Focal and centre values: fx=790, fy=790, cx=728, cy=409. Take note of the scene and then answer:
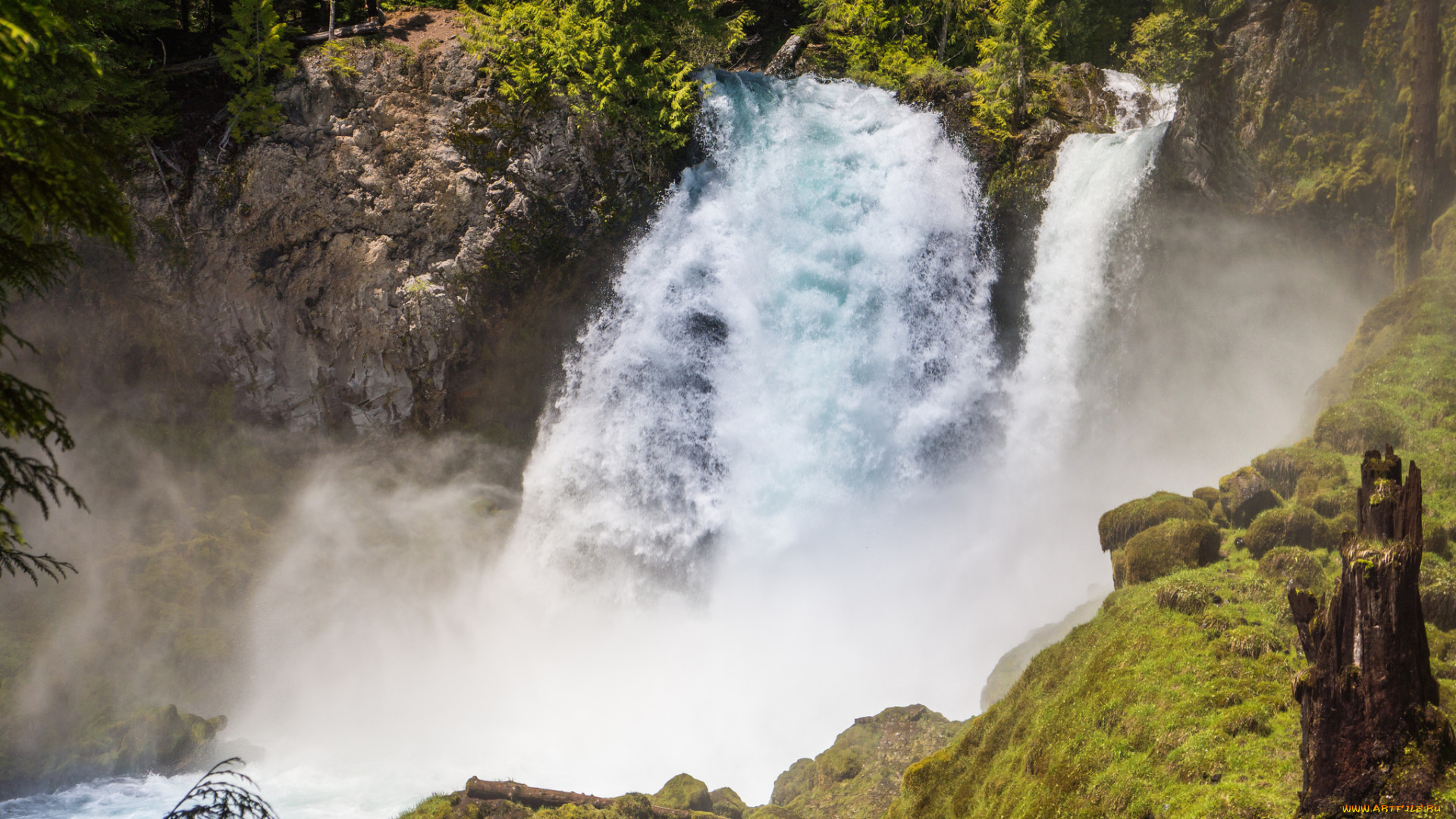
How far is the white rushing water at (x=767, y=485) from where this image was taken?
18719mm

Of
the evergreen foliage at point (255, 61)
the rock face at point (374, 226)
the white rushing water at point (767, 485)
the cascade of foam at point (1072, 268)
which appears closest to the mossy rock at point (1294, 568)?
the white rushing water at point (767, 485)

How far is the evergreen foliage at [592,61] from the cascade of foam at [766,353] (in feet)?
4.19

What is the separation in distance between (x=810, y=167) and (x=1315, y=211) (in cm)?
1110

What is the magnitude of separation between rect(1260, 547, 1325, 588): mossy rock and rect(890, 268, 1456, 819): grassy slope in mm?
46

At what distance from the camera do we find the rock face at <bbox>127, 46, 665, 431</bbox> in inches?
733

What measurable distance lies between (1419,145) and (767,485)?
14521 mm

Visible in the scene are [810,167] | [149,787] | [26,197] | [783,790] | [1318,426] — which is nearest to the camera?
[26,197]

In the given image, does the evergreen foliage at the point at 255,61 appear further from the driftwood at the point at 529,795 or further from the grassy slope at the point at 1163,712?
the grassy slope at the point at 1163,712

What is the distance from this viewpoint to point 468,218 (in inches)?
758

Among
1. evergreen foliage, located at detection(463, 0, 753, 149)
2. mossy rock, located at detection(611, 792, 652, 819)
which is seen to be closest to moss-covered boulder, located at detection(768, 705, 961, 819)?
mossy rock, located at detection(611, 792, 652, 819)

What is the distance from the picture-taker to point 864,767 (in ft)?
46.1

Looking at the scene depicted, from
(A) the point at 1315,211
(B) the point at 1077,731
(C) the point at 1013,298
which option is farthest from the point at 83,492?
(A) the point at 1315,211

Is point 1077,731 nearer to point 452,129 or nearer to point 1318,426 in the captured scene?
point 1318,426

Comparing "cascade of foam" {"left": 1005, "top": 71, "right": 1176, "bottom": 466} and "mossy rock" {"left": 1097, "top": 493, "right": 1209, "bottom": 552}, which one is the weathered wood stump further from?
"cascade of foam" {"left": 1005, "top": 71, "right": 1176, "bottom": 466}
